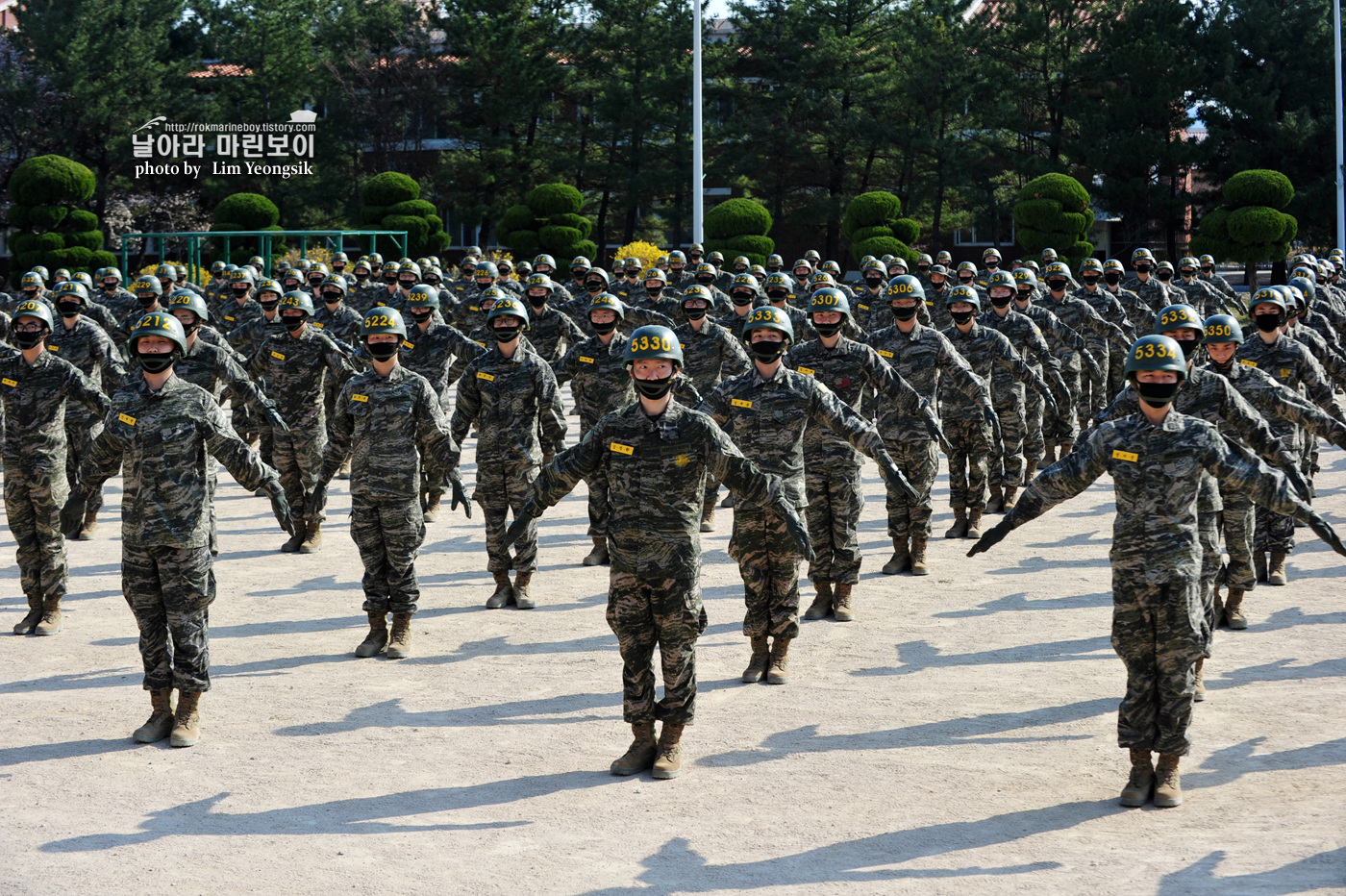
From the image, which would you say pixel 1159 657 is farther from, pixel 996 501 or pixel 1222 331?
pixel 996 501

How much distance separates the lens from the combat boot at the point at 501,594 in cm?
1205

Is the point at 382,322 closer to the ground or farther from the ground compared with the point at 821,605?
farther from the ground

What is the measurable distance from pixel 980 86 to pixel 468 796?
47.3 metres

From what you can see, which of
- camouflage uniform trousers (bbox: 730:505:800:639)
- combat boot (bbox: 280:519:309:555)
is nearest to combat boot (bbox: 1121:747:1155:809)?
camouflage uniform trousers (bbox: 730:505:800:639)

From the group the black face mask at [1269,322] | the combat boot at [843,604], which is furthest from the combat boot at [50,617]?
the black face mask at [1269,322]

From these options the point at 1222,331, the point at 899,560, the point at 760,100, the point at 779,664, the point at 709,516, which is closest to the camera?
the point at 779,664

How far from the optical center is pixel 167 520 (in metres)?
8.63

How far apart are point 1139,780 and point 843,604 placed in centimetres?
422

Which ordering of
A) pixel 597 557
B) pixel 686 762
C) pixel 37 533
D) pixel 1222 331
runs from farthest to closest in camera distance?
pixel 597 557
pixel 37 533
pixel 1222 331
pixel 686 762

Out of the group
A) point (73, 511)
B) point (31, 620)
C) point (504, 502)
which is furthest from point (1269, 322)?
point (31, 620)

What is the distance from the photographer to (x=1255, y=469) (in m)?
7.48

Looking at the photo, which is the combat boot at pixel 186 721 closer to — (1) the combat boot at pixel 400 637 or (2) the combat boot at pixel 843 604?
(1) the combat boot at pixel 400 637

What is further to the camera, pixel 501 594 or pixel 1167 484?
pixel 501 594

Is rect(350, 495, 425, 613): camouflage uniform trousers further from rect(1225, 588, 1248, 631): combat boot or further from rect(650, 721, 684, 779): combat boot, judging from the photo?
rect(1225, 588, 1248, 631): combat boot
